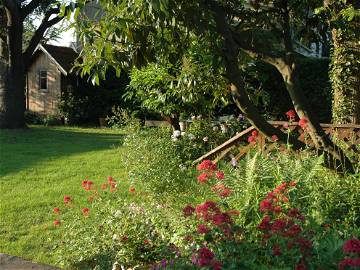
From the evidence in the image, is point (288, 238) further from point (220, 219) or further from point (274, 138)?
point (274, 138)

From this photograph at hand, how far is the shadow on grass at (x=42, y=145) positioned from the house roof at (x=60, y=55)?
6069 mm

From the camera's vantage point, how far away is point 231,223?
3.31m

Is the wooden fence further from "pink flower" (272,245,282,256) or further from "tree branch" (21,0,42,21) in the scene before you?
"tree branch" (21,0,42,21)

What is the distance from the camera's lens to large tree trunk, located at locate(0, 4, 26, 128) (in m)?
21.2

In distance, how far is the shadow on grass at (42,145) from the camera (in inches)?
479

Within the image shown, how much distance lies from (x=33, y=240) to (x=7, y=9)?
17.2 metres

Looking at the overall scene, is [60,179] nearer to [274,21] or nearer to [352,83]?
[274,21]

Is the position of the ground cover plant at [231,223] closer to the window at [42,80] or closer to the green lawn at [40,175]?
the green lawn at [40,175]

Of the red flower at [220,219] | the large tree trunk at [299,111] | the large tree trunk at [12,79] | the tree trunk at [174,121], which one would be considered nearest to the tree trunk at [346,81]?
the tree trunk at [174,121]

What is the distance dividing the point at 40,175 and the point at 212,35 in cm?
643

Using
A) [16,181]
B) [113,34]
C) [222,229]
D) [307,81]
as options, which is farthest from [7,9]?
[222,229]

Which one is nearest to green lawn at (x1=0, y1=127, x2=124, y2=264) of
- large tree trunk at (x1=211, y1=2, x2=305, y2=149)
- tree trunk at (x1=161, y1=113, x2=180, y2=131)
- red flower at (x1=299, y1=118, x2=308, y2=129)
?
tree trunk at (x1=161, y1=113, x2=180, y2=131)

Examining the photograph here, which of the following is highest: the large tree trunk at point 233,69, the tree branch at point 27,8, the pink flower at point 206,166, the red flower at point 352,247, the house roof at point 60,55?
the tree branch at point 27,8

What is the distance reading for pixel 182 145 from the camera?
1022 centimetres
